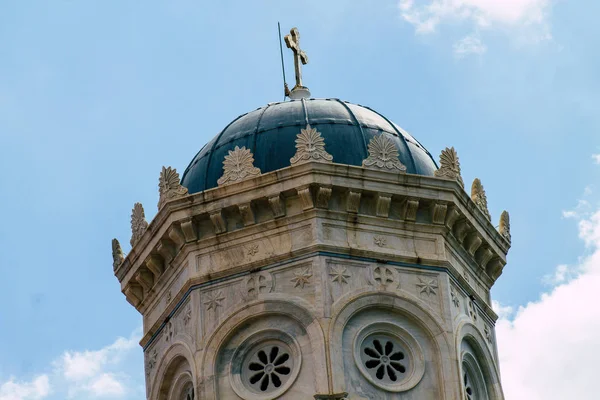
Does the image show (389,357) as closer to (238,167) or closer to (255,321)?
(255,321)

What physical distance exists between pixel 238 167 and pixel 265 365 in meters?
4.29

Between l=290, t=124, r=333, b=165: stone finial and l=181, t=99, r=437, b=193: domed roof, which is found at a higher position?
l=181, t=99, r=437, b=193: domed roof

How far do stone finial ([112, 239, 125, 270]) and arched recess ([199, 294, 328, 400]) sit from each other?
4401mm

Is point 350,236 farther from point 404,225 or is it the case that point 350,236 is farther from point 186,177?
point 186,177

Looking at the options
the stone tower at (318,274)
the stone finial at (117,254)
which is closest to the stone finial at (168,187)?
the stone tower at (318,274)

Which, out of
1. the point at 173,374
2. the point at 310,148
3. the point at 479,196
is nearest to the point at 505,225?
the point at 479,196

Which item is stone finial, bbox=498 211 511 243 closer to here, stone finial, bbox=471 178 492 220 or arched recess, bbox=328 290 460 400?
stone finial, bbox=471 178 492 220

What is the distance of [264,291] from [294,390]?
7.57 feet

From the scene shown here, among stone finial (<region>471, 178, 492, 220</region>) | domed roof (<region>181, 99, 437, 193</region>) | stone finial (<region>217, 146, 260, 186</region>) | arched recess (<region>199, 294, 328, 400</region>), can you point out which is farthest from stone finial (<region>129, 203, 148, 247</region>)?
stone finial (<region>471, 178, 492, 220</region>)

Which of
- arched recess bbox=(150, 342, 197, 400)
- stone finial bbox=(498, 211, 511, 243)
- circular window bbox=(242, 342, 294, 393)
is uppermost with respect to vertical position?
stone finial bbox=(498, 211, 511, 243)

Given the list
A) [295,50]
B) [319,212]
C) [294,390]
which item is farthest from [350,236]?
[295,50]

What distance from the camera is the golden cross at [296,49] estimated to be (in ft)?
140

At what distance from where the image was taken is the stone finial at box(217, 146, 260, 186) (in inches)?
1481

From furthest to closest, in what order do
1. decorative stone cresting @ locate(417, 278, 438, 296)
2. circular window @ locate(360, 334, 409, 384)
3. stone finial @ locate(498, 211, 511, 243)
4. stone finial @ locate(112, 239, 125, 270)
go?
stone finial @ locate(112, 239, 125, 270)
stone finial @ locate(498, 211, 511, 243)
decorative stone cresting @ locate(417, 278, 438, 296)
circular window @ locate(360, 334, 409, 384)
